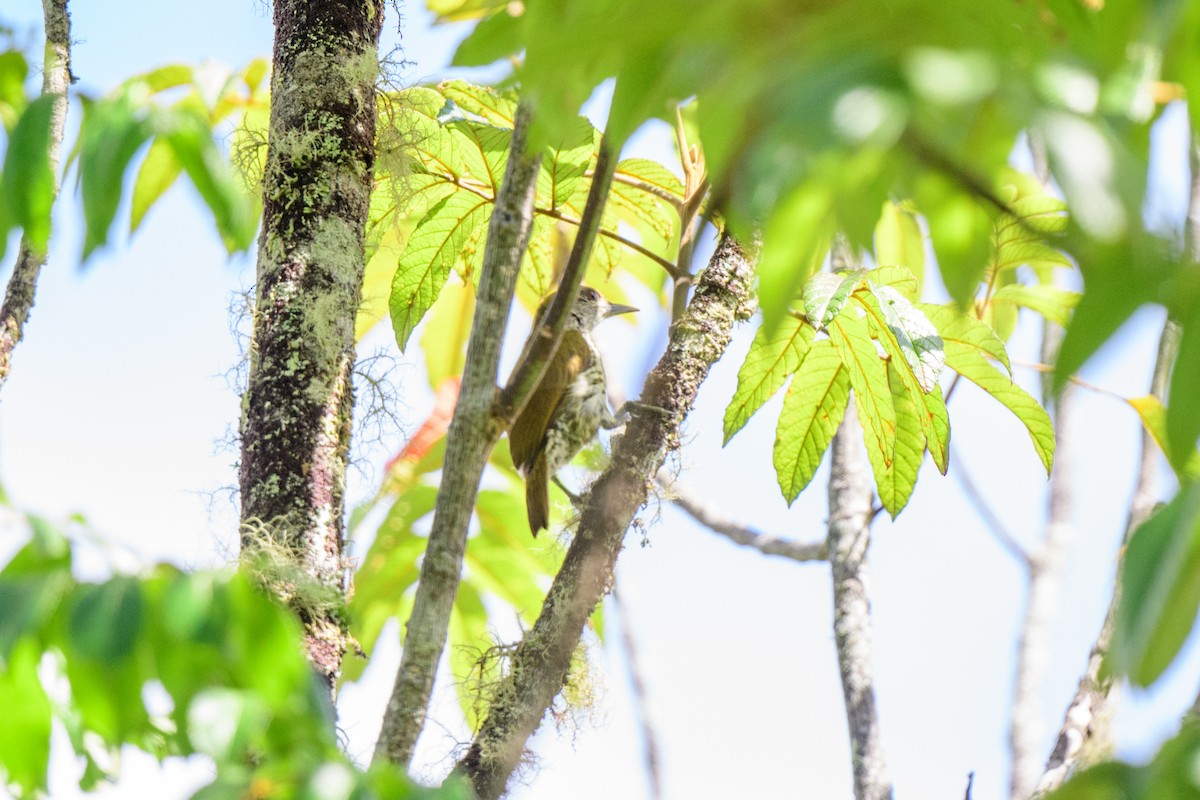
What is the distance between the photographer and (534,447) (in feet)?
13.6

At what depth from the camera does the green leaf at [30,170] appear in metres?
1.14

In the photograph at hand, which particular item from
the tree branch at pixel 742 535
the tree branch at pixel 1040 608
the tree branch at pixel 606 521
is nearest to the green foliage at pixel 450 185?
the tree branch at pixel 606 521

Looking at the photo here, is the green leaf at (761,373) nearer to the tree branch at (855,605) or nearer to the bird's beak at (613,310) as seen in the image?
the tree branch at (855,605)

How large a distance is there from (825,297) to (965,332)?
482 mm

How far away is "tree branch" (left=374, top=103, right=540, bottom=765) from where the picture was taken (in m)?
1.45

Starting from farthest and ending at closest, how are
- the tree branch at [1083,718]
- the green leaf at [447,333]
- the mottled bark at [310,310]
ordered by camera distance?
the green leaf at [447,333], the tree branch at [1083,718], the mottled bark at [310,310]

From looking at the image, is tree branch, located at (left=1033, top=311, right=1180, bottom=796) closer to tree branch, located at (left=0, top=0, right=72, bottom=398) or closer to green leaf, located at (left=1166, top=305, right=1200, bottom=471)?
green leaf, located at (left=1166, top=305, right=1200, bottom=471)

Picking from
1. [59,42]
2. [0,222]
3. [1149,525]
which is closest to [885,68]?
[1149,525]

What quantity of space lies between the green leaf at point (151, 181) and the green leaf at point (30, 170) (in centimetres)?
199

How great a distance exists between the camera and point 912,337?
6.68ft

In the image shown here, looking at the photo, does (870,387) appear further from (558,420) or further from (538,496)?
(558,420)

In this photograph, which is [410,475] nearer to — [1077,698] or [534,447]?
[534,447]

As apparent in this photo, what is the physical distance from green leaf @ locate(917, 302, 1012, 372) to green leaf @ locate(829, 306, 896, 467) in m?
A: 0.16

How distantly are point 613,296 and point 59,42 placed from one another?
1854 millimetres
